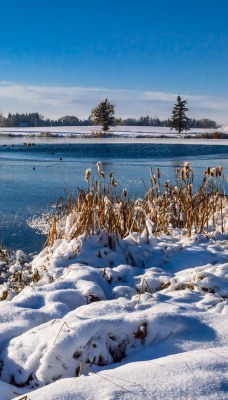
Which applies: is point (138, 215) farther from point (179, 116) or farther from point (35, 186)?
point (179, 116)

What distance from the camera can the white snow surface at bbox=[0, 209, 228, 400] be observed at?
2184mm

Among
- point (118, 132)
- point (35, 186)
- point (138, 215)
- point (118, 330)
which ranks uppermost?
point (118, 132)

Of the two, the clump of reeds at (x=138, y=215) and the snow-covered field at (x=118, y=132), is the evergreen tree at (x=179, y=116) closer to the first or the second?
the snow-covered field at (x=118, y=132)

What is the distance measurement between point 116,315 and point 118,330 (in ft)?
0.58

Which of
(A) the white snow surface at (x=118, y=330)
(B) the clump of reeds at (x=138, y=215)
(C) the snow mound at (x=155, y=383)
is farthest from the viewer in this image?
(B) the clump of reeds at (x=138, y=215)

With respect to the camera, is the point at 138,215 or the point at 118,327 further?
the point at 138,215

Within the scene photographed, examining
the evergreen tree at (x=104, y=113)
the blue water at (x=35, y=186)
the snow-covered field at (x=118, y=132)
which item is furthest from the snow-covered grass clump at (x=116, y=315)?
the evergreen tree at (x=104, y=113)

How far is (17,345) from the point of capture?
8.82ft

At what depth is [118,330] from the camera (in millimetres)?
2805

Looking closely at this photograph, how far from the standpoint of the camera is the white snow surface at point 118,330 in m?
2.18

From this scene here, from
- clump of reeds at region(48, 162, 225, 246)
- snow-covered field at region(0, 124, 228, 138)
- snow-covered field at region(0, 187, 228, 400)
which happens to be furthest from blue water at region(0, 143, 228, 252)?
snow-covered field at region(0, 124, 228, 138)

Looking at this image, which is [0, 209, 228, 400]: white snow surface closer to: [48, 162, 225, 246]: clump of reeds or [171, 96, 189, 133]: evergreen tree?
[48, 162, 225, 246]: clump of reeds

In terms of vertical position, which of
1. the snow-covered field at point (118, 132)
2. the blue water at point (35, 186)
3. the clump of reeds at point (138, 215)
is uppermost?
the snow-covered field at point (118, 132)

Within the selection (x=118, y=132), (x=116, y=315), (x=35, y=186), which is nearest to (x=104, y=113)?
(x=118, y=132)
